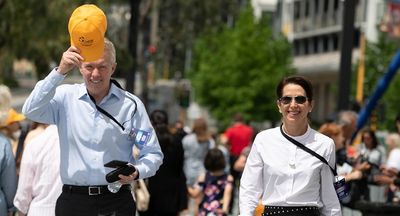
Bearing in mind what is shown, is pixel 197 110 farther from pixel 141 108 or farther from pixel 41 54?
pixel 141 108

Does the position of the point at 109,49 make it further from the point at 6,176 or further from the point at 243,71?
the point at 243,71

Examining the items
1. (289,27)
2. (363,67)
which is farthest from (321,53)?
(363,67)

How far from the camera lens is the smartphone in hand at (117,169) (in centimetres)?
578

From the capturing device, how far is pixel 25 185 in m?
7.57

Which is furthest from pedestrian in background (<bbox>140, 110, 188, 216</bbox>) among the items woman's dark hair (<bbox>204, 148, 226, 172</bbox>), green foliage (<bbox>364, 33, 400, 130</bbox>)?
green foliage (<bbox>364, 33, 400, 130</bbox>)

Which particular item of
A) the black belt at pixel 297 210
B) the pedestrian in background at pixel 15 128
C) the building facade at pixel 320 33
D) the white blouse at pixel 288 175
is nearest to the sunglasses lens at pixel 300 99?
the white blouse at pixel 288 175

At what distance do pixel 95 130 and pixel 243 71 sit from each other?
162ft

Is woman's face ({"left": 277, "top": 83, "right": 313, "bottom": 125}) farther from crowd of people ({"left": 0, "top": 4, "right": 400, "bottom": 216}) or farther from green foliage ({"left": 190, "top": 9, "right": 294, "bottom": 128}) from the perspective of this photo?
green foliage ({"left": 190, "top": 9, "right": 294, "bottom": 128})

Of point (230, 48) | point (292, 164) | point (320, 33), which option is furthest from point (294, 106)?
point (320, 33)

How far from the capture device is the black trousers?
6035 millimetres

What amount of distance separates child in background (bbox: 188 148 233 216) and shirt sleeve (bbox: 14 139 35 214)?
3.52m

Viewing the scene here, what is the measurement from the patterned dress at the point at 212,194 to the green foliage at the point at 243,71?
42.9m

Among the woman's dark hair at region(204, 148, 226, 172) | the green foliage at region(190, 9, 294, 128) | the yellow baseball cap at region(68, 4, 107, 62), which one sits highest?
the yellow baseball cap at region(68, 4, 107, 62)

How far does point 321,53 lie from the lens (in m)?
68.9
